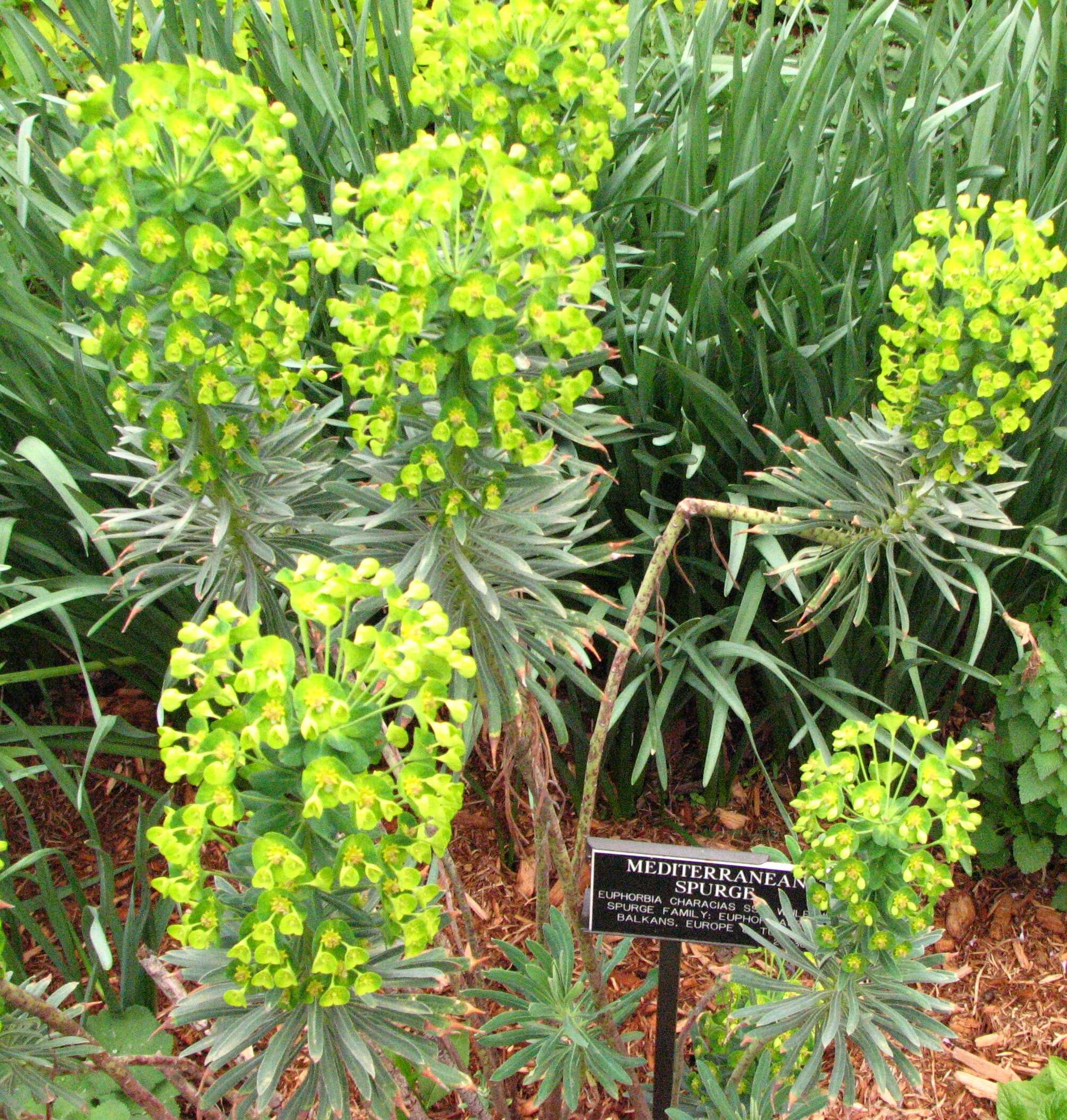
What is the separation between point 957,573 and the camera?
2.14 m

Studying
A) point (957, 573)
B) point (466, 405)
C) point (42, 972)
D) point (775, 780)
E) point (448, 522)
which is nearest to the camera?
point (466, 405)

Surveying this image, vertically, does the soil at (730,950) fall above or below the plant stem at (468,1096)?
below

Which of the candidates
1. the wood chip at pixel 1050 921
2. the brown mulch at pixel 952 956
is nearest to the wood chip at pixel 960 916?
the brown mulch at pixel 952 956

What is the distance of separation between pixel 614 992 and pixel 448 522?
1.15 metres

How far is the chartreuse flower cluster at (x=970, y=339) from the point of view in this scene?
131cm

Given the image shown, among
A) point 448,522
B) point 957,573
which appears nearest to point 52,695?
point 448,522

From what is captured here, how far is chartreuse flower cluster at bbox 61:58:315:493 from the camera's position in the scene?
1.00m

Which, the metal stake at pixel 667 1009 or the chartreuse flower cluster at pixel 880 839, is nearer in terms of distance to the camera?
the chartreuse flower cluster at pixel 880 839

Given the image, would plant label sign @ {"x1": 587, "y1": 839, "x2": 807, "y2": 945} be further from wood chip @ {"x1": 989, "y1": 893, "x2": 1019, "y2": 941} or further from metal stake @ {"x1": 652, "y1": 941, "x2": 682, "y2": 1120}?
wood chip @ {"x1": 989, "y1": 893, "x2": 1019, "y2": 941}

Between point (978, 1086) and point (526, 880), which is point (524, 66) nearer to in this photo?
point (526, 880)

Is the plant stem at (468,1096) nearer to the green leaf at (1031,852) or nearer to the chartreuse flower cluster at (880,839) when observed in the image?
the chartreuse flower cluster at (880,839)

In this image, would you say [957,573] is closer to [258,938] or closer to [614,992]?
[614,992]

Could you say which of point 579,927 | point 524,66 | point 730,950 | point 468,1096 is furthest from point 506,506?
point 730,950

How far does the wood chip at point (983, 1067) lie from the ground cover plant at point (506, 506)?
0.64 feet
